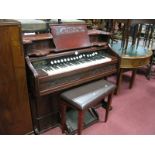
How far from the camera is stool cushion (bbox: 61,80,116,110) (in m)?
1.59

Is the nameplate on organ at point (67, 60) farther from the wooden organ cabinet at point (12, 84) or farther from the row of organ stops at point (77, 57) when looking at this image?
the wooden organ cabinet at point (12, 84)

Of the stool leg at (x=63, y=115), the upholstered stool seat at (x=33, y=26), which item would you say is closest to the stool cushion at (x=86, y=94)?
the stool leg at (x=63, y=115)

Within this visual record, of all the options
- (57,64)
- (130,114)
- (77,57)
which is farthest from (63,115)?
(130,114)

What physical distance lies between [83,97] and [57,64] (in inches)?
18.1

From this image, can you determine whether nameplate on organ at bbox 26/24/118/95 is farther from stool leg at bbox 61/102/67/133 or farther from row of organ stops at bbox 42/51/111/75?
stool leg at bbox 61/102/67/133

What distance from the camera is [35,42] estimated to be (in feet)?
5.60

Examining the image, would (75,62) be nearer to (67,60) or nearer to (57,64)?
(67,60)

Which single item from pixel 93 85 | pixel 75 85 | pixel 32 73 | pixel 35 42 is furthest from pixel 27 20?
pixel 93 85

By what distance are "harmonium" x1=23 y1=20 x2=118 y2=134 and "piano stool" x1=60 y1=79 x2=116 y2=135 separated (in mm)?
77

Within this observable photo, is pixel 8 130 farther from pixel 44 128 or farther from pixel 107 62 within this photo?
pixel 107 62

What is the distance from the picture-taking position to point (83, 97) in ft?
5.41

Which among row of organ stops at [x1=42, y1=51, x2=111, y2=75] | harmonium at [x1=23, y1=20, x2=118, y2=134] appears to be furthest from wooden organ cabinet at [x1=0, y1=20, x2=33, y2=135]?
row of organ stops at [x1=42, y1=51, x2=111, y2=75]

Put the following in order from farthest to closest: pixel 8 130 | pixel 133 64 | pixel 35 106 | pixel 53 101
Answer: pixel 133 64 → pixel 53 101 → pixel 35 106 → pixel 8 130

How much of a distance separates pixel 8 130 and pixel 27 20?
4.01ft
